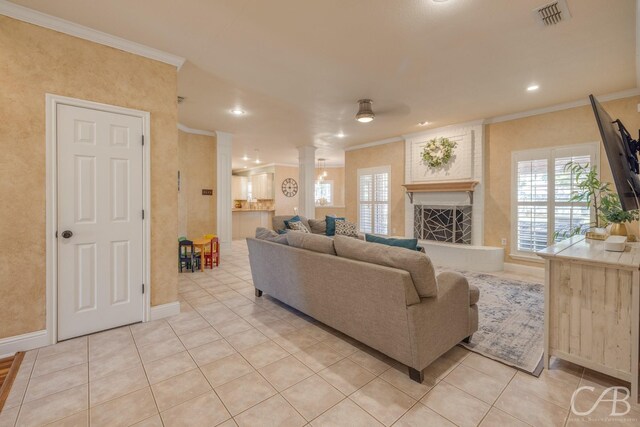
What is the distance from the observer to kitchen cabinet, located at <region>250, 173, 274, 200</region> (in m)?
11.3

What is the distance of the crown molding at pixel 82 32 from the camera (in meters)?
2.25

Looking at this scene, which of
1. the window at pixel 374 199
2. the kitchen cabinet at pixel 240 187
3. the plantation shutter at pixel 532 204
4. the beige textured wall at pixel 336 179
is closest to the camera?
the plantation shutter at pixel 532 204

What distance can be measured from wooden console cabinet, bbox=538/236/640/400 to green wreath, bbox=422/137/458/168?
3.76 metres

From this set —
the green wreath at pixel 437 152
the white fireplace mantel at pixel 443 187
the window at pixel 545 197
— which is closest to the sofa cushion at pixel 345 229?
the white fireplace mantel at pixel 443 187

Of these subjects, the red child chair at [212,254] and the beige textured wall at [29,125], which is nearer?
the beige textured wall at [29,125]

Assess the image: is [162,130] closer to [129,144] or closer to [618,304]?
[129,144]

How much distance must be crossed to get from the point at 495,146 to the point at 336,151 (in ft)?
14.4

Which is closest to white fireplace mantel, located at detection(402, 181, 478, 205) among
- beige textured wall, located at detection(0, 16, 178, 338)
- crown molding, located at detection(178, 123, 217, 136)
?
crown molding, located at detection(178, 123, 217, 136)

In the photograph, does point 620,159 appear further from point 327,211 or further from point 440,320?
point 327,211

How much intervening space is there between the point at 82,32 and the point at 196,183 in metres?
3.87

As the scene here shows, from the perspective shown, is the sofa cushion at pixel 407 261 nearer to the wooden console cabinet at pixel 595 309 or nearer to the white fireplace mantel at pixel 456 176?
the wooden console cabinet at pixel 595 309

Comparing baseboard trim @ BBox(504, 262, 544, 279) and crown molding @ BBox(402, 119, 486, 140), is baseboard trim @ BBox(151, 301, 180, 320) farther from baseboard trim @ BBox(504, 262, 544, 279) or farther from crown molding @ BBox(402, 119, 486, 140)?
crown molding @ BBox(402, 119, 486, 140)

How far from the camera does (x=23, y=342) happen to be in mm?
2330

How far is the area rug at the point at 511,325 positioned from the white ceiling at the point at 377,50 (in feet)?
8.98
